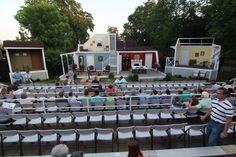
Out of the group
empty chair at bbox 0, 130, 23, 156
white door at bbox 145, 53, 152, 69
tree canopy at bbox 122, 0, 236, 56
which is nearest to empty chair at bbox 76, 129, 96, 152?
empty chair at bbox 0, 130, 23, 156

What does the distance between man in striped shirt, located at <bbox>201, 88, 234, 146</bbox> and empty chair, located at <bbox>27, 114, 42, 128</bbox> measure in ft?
16.5

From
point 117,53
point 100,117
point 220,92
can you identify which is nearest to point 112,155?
point 220,92

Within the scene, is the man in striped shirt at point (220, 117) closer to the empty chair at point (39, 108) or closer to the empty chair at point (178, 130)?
the empty chair at point (178, 130)

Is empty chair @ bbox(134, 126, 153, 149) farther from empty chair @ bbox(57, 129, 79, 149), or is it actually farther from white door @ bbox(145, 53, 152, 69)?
white door @ bbox(145, 53, 152, 69)

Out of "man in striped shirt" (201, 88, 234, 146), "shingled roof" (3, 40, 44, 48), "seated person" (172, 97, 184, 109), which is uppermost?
"shingled roof" (3, 40, 44, 48)

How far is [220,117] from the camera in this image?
4664 mm

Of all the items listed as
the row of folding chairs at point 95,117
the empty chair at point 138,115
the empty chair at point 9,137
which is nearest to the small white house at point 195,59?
the row of folding chairs at point 95,117

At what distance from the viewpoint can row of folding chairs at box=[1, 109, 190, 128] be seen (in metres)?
7.27

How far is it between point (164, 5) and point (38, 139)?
29.5 m

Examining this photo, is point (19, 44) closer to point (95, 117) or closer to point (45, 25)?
point (45, 25)

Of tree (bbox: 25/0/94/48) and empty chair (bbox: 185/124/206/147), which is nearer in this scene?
empty chair (bbox: 185/124/206/147)

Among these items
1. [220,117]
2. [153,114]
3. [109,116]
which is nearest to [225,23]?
[153,114]

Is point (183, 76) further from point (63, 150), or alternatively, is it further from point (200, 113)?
point (63, 150)

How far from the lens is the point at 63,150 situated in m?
2.99
